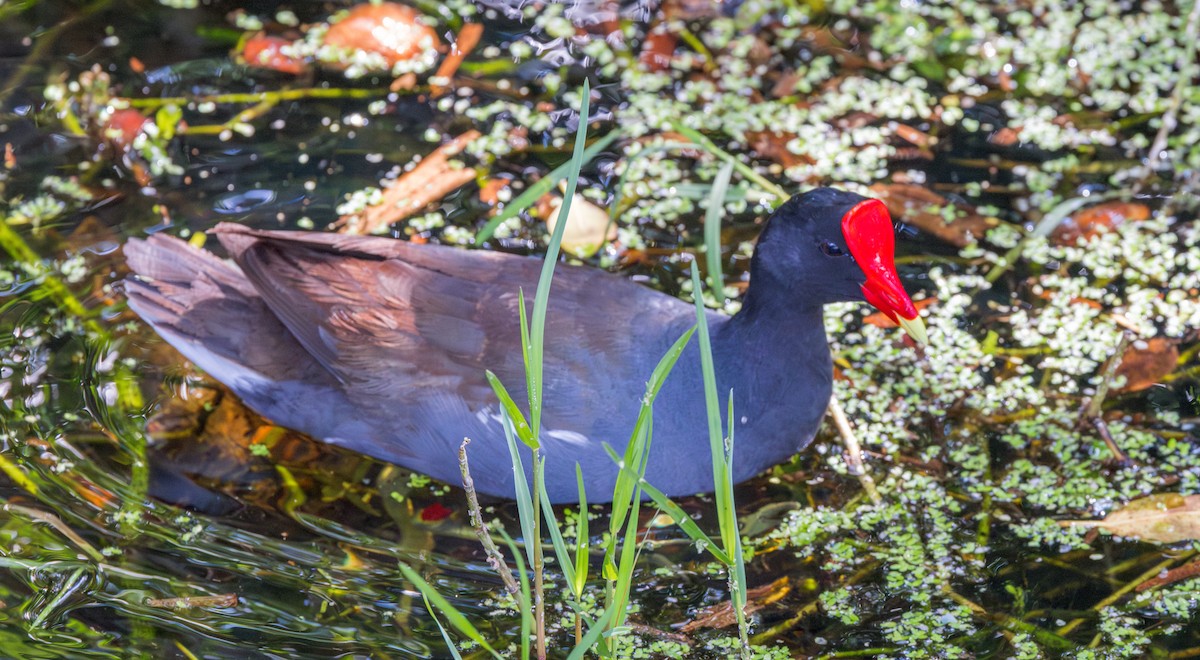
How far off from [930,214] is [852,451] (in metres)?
0.96

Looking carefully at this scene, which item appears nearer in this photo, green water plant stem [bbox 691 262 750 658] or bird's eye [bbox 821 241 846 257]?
green water plant stem [bbox 691 262 750 658]

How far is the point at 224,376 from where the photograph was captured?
318cm

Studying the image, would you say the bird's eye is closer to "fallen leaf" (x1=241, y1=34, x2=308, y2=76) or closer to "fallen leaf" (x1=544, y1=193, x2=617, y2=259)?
"fallen leaf" (x1=544, y1=193, x2=617, y2=259)

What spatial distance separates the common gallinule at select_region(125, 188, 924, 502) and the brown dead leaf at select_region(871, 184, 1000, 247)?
92cm

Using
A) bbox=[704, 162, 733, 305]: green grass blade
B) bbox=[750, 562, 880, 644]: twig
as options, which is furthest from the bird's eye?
bbox=[750, 562, 880, 644]: twig

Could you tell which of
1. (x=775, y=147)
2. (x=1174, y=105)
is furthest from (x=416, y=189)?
(x=1174, y=105)

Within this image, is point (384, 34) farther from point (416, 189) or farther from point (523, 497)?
point (523, 497)

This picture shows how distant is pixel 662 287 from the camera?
360cm

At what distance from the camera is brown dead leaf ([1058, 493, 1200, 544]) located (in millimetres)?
2938

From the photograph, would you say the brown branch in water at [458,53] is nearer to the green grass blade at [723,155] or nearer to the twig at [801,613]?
the green grass blade at [723,155]

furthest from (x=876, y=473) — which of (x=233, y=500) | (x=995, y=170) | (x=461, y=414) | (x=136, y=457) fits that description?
(x=136, y=457)

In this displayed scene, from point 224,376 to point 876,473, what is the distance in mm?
1591

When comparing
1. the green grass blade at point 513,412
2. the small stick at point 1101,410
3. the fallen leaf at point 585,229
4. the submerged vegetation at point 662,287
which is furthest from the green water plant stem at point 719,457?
the fallen leaf at point 585,229

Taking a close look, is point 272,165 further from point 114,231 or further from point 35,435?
point 35,435
